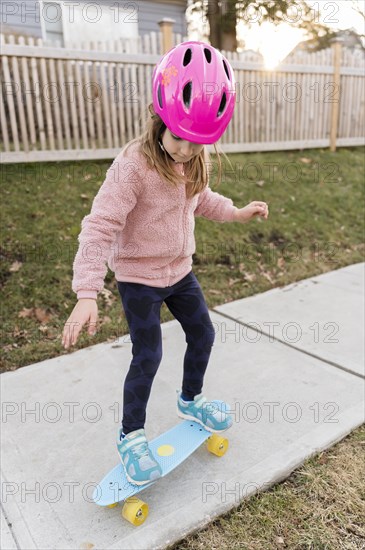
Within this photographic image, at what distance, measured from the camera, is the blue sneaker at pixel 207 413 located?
238 centimetres

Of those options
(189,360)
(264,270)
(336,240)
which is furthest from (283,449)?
(336,240)

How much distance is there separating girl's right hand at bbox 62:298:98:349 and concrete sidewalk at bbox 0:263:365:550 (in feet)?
2.65

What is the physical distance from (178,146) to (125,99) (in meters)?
5.56

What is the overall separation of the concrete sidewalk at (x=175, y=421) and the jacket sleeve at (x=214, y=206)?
1.08m

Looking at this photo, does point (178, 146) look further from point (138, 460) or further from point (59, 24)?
point (59, 24)

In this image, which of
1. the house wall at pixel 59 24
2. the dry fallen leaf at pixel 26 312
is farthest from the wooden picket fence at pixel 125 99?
the house wall at pixel 59 24

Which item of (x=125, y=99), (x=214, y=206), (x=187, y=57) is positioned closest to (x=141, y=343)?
(x=214, y=206)

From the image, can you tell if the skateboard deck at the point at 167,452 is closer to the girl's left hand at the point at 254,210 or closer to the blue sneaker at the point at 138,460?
the blue sneaker at the point at 138,460

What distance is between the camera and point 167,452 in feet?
7.38

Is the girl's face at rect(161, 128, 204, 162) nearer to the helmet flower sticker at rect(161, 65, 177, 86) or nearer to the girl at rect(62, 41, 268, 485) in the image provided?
the girl at rect(62, 41, 268, 485)

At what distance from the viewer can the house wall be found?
1022 cm

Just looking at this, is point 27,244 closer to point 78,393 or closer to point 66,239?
point 66,239

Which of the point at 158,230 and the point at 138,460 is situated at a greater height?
the point at 158,230

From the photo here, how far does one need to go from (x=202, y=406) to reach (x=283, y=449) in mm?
445
